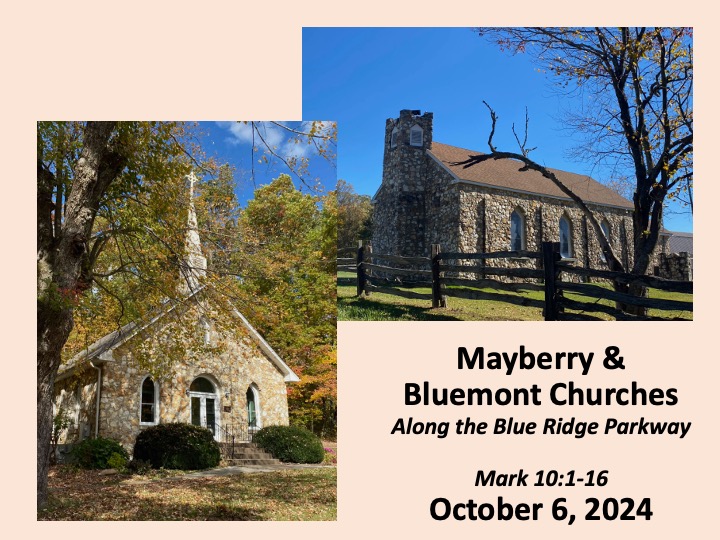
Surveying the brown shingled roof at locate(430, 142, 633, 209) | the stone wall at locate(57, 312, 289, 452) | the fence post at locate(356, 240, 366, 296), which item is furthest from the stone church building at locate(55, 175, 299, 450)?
the brown shingled roof at locate(430, 142, 633, 209)

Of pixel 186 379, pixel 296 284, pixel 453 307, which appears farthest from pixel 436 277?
pixel 186 379

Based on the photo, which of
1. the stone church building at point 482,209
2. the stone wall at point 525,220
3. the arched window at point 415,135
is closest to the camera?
the arched window at point 415,135

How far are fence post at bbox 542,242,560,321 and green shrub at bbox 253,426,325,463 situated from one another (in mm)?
2840

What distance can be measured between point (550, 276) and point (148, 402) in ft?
15.2

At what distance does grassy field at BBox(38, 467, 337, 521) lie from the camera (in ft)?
18.9

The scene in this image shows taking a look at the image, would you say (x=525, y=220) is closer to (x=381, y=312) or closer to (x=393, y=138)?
(x=393, y=138)

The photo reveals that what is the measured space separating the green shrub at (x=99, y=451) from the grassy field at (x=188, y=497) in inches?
4.1

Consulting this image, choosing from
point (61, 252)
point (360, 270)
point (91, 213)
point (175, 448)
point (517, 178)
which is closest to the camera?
point (61, 252)

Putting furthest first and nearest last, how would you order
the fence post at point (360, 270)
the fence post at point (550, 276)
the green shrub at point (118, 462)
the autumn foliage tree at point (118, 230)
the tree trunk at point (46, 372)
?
the fence post at point (360, 270) < the fence post at point (550, 276) < the green shrub at point (118, 462) < the autumn foliage tree at point (118, 230) < the tree trunk at point (46, 372)

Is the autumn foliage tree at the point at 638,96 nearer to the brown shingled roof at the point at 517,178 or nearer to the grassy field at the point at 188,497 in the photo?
the brown shingled roof at the point at 517,178

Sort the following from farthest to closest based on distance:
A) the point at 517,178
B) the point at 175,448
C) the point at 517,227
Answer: the point at 517,227 → the point at 517,178 → the point at 175,448

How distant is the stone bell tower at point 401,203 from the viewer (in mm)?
7296

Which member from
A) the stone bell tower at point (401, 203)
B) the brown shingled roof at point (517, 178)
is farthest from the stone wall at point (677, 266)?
the stone bell tower at point (401, 203)

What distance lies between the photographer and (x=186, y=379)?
21.5 ft
